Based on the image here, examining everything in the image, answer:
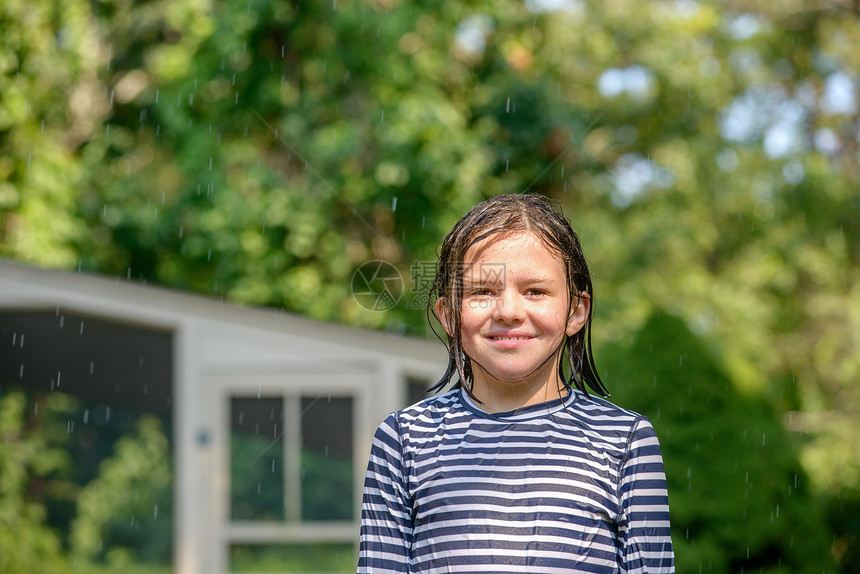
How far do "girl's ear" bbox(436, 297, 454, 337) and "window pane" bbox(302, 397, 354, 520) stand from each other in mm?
5053

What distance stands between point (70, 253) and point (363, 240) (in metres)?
3.17

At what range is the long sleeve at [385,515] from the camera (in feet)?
4.37

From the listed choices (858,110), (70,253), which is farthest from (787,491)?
(858,110)

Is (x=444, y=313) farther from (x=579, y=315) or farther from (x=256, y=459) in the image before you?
(x=256, y=459)

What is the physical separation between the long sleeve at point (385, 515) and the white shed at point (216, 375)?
4525 millimetres

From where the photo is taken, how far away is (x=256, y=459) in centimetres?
663

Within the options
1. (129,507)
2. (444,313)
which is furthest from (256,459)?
(444,313)

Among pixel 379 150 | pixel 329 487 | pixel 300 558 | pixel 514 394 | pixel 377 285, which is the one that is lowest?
pixel 300 558

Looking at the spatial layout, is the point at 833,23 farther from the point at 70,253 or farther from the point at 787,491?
the point at 70,253

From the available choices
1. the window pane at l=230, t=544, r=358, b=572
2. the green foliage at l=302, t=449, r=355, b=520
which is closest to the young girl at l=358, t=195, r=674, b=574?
the green foliage at l=302, t=449, r=355, b=520

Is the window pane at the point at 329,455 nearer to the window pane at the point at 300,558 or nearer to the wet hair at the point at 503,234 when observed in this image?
the window pane at the point at 300,558

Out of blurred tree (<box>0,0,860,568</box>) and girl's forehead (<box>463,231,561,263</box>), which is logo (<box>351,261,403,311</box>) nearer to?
blurred tree (<box>0,0,860,568</box>)

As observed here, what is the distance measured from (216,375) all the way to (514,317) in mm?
5223

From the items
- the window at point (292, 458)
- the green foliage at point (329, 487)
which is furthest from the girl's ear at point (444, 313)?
the green foliage at point (329, 487)
